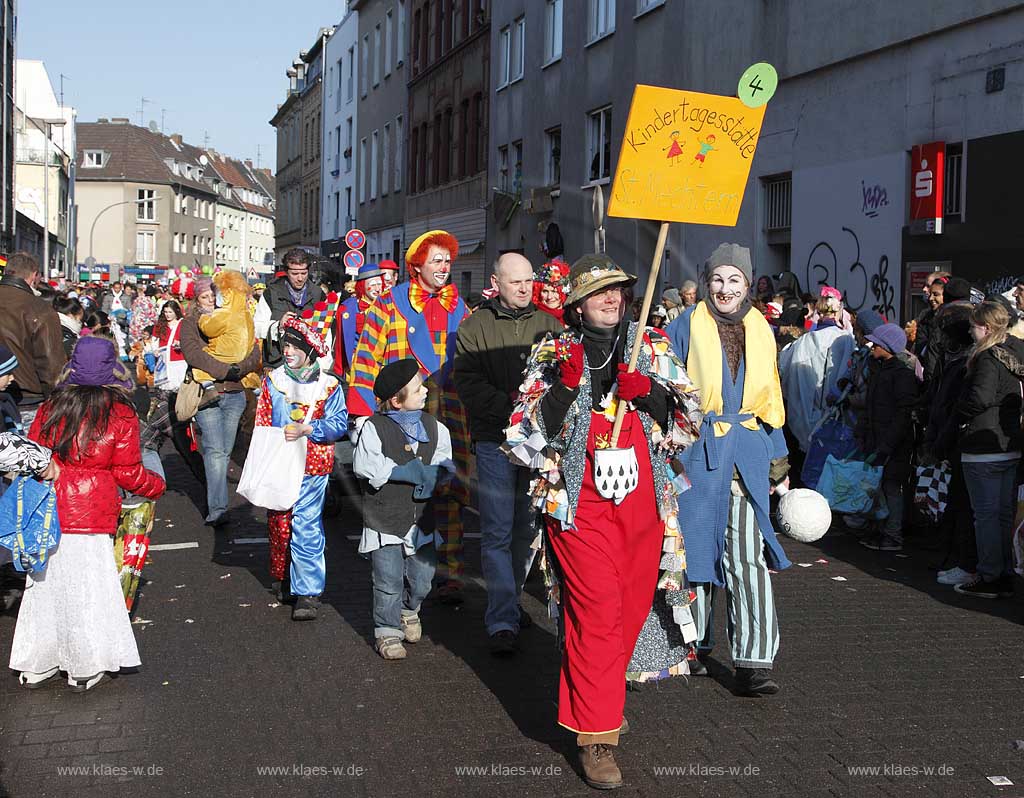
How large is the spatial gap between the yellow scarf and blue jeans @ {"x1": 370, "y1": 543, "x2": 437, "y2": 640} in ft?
5.94

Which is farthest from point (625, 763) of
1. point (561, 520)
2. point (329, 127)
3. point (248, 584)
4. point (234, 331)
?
point (329, 127)

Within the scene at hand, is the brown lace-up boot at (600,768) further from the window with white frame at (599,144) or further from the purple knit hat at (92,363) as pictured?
the window with white frame at (599,144)

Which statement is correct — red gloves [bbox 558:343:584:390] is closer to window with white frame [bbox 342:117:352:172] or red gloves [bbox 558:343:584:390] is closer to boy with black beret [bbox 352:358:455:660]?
boy with black beret [bbox 352:358:455:660]

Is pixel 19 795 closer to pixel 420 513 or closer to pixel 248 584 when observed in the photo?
pixel 420 513

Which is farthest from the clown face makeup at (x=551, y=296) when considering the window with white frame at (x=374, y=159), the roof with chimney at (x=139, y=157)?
the roof with chimney at (x=139, y=157)

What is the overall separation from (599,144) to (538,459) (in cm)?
2101

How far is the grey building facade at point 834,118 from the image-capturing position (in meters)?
13.3

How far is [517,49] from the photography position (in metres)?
31.0

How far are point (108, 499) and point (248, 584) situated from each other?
218 centimetres

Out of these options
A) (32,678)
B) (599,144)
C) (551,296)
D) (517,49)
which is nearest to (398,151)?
(517,49)

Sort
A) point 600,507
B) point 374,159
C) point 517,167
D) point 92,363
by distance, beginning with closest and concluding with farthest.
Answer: point 600,507 < point 92,363 < point 517,167 < point 374,159

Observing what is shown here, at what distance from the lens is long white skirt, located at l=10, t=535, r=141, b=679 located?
5590 millimetres

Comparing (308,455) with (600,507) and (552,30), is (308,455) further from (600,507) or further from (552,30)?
(552,30)

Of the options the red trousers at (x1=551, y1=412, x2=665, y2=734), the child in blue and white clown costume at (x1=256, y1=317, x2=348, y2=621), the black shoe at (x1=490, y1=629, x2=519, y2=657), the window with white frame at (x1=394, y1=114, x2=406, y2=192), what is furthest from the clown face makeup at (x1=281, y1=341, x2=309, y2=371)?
the window with white frame at (x1=394, y1=114, x2=406, y2=192)
